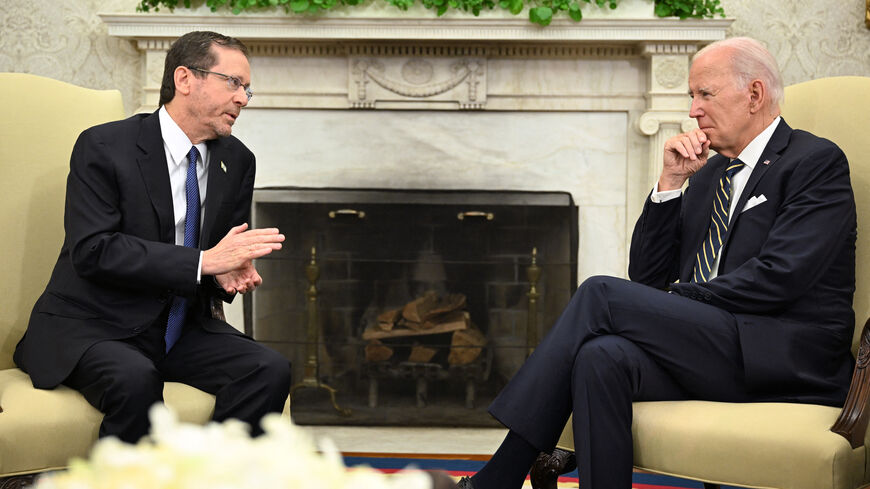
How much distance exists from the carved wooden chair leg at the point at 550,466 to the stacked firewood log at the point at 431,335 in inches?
64.2

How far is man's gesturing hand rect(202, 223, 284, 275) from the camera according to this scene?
2002mm

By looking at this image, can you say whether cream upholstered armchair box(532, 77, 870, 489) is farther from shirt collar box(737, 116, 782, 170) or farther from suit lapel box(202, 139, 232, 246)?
suit lapel box(202, 139, 232, 246)

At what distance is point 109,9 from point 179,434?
3.35m

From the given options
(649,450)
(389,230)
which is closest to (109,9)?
(389,230)

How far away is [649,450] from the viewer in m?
1.81

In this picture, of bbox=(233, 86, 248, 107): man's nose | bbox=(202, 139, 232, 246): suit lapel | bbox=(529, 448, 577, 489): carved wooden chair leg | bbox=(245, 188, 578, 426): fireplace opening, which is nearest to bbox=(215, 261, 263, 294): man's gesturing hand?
bbox=(202, 139, 232, 246): suit lapel

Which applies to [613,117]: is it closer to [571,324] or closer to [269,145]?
[269,145]

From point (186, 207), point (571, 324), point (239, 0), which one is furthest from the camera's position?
point (239, 0)

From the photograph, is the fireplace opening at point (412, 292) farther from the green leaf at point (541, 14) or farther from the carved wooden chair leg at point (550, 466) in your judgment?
the carved wooden chair leg at point (550, 466)

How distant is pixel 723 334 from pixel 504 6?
1.98m

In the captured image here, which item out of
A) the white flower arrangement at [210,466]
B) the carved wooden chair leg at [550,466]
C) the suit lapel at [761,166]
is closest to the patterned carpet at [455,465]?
the carved wooden chair leg at [550,466]

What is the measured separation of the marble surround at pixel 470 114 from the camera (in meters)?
3.65

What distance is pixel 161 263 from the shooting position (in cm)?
199

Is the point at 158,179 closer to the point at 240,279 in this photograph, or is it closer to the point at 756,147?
the point at 240,279
